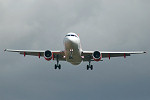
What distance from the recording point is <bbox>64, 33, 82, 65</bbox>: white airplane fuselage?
53656mm

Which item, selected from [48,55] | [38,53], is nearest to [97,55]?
[48,55]

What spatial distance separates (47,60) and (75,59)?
473cm

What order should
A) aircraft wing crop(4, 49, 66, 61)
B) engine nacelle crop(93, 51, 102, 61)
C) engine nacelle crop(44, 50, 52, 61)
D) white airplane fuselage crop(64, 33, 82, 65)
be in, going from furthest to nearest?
aircraft wing crop(4, 49, 66, 61)
engine nacelle crop(93, 51, 102, 61)
engine nacelle crop(44, 50, 52, 61)
white airplane fuselage crop(64, 33, 82, 65)

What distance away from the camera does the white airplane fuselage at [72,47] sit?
176 feet

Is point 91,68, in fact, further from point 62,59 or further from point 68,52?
point 68,52

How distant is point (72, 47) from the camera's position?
53906mm

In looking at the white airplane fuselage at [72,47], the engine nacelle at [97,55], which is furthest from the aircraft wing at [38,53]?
the engine nacelle at [97,55]

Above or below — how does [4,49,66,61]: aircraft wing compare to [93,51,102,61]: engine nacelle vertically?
above

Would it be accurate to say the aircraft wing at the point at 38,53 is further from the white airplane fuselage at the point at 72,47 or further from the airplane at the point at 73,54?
the white airplane fuselage at the point at 72,47

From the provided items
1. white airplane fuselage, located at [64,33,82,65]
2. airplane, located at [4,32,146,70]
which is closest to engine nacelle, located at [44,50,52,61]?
airplane, located at [4,32,146,70]

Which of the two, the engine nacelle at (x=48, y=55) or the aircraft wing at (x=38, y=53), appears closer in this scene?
the engine nacelle at (x=48, y=55)

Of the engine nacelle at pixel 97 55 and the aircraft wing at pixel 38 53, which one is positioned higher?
the aircraft wing at pixel 38 53

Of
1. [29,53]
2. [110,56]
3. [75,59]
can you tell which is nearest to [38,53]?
[29,53]

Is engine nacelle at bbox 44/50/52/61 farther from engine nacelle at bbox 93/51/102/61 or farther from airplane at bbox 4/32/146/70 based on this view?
engine nacelle at bbox 93/51/102/61
